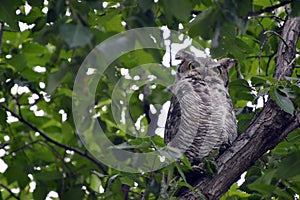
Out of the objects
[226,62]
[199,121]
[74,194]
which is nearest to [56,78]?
[74,194]

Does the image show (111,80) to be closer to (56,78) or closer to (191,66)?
(56,78)

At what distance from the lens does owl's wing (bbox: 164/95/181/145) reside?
2.92m

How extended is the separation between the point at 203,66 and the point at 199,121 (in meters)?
0.47

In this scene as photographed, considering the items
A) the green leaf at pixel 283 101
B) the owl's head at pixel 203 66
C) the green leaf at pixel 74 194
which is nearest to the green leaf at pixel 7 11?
the green leaf at pixel 283 101

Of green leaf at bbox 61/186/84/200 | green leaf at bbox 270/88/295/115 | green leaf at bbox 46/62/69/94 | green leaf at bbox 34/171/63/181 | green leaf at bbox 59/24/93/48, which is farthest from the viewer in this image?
green leaf at bbox 34/171/63/181

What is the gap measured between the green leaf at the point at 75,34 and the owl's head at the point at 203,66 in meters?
1.87

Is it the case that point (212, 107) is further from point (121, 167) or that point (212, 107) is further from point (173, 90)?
point (121, 167)

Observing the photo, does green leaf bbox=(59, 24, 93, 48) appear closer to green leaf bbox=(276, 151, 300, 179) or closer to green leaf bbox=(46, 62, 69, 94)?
green leaf bbox=(46, 62, 69, 94)

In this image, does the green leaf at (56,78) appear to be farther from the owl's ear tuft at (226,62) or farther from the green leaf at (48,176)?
the owl's ear tuft at (226,62)

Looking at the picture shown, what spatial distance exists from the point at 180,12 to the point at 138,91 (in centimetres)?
182

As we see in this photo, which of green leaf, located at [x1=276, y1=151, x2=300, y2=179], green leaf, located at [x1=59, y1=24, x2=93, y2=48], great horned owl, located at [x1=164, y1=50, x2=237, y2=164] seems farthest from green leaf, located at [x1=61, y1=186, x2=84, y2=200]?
green leaf, located at [x1=59, y1=24, x2=93, y2=48]

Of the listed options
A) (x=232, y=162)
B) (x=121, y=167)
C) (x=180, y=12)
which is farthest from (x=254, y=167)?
(x=180, y=12)

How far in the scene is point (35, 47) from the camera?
327 centimetres

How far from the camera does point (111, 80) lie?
1.85m
